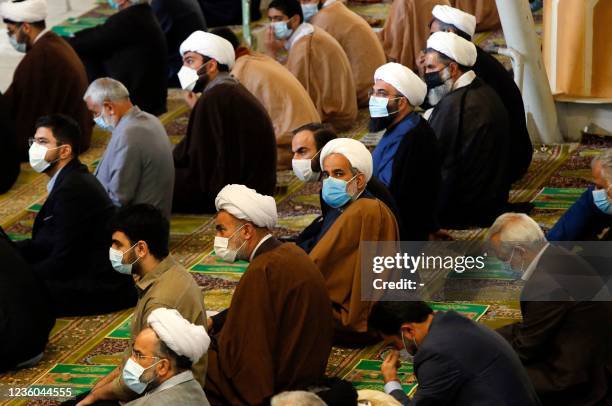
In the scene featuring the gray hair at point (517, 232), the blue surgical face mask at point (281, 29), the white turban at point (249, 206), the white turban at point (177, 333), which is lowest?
the blue surgical face mask at point (281, 29)

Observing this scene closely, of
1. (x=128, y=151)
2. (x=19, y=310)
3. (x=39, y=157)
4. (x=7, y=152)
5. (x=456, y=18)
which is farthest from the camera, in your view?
(x=456, y=18)

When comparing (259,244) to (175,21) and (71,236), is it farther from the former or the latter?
(175,21)

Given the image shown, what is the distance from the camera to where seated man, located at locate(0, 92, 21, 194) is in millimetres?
8469

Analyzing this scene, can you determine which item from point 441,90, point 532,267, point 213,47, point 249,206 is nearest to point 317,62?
point 213,47

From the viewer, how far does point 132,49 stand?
964 centimetres

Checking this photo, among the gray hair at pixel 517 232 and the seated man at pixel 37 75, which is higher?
the gray hair at pixel 517 232

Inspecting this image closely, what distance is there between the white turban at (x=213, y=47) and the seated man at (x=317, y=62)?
3.85 ft

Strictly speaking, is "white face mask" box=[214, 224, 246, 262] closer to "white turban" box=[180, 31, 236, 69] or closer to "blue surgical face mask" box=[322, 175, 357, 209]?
"blue surgical face mask" box=[322, 175, 357, 209]

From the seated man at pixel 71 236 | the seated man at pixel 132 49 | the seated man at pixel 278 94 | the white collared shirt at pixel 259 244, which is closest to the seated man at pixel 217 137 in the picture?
the seated man at pixel 278 94

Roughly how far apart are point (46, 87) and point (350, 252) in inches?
136

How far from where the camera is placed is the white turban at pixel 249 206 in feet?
18.8

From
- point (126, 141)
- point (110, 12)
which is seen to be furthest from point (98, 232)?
point (110, 12)

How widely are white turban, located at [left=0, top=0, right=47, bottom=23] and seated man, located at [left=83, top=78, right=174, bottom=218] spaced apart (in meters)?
1.82

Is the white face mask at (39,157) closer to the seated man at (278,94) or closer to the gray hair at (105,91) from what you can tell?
the gray hair at (105,91)
